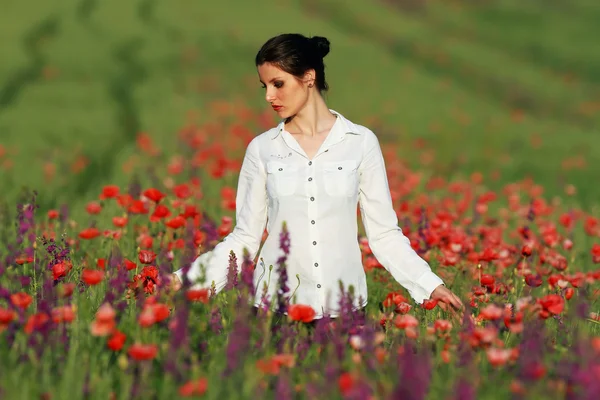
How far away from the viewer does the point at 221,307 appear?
12.3ft

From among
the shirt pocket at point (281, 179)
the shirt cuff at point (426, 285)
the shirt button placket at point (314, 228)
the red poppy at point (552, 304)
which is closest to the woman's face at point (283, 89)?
the shirt pocket at point (281, 179)

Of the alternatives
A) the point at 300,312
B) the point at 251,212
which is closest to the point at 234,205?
the point at 251,212

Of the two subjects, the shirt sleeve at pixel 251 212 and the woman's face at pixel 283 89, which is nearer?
the woman's face at pixel 283 89

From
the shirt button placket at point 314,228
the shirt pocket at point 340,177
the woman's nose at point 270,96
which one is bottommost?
the shirt button placket at point 314,228

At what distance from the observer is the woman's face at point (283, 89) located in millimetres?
3848

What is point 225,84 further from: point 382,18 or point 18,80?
point 382,18

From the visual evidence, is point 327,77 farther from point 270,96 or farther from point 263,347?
point 263,347

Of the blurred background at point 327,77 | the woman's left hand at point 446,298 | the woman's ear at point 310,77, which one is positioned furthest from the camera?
the blurred background at point 327,77

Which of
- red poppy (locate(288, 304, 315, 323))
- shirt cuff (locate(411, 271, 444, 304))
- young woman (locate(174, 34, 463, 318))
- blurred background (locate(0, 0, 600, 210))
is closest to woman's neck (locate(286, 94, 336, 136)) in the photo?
young woman (locate(174, 34, 463, 318))

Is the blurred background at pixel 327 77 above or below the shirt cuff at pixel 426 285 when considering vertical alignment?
above

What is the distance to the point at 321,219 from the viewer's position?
12.5 feet

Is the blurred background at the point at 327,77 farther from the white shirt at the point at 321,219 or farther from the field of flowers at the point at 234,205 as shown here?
the white shirt at the point at 321,219

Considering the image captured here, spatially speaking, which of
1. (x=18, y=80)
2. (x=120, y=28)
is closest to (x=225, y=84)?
(x=18, y=80)

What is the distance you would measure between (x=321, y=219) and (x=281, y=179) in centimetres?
27
